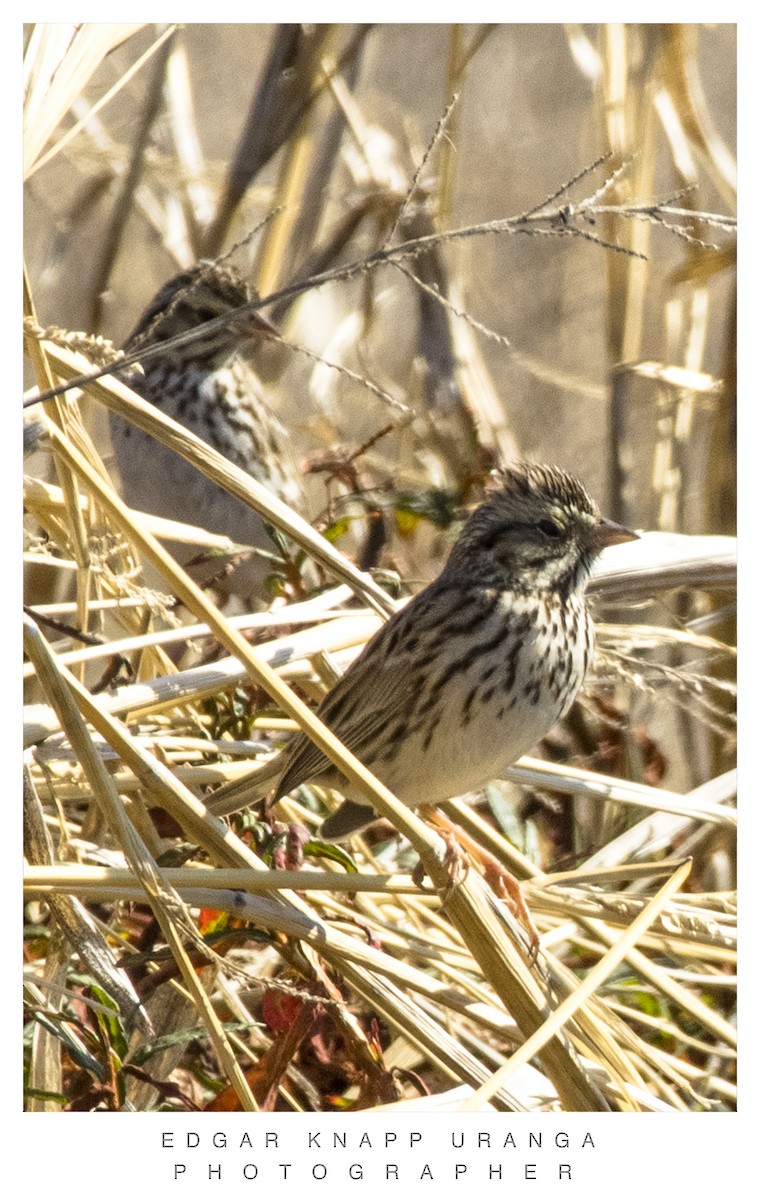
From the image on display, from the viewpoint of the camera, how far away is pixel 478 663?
2328mm

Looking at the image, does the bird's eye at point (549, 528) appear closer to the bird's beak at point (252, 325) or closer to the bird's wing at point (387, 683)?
the bird's wing at point (387, 683)

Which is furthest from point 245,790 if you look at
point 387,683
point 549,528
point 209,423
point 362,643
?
point 209,423

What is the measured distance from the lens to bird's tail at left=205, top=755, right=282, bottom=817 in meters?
2.24

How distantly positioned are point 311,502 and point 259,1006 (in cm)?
178

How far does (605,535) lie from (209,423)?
1.37 metres

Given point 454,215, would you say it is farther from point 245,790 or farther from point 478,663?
point 245,790

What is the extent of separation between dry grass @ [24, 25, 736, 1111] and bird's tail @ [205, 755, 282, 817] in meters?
0.06

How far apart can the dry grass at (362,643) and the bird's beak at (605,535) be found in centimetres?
20

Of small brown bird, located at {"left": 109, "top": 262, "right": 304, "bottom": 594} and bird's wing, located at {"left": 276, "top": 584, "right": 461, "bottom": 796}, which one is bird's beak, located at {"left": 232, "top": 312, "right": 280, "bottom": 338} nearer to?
small brown bird, located at {"left": 109, "top": 262, "right": 304, "bottom": 594}

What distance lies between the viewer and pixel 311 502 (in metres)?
3.97

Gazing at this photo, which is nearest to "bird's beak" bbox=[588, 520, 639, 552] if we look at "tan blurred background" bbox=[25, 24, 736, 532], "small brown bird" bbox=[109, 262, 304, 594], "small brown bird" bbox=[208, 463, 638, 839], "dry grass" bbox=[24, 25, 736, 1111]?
"small brown bird" bbox=[208, 463, 638, 839]

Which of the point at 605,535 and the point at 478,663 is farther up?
the point at 605,535
